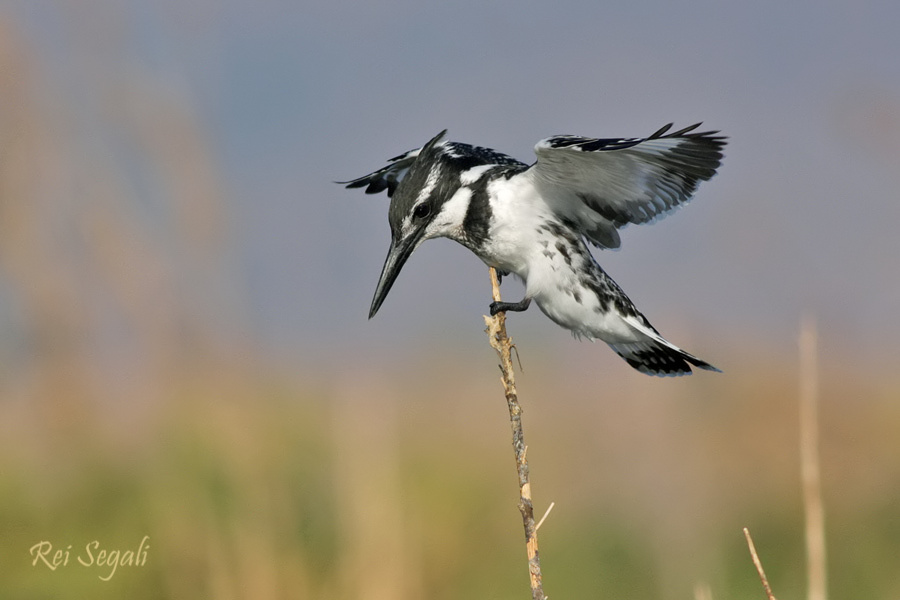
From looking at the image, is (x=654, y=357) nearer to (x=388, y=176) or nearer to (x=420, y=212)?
(x=420, y=212)

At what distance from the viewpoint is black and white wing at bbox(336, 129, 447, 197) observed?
3.60 meters

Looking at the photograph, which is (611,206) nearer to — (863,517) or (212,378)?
(212,378)

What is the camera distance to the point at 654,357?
3379 mm

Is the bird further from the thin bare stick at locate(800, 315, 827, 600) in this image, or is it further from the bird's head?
the thin bare stick at locate(800, 315, 827, 600)

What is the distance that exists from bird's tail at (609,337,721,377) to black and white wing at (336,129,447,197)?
983 mm

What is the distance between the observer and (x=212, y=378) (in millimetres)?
4348

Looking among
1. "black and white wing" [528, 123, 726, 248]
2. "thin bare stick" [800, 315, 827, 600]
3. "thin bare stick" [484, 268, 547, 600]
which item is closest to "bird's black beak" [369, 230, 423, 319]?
"black and white wing" [528, 123, 726, 248]

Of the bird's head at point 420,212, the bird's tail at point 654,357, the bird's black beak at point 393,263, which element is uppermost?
the bird's head at point 420,212

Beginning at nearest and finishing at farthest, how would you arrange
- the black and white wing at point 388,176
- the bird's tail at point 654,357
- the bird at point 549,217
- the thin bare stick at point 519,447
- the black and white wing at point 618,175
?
the thin bare stick at point 519,447 → the black and white wing at point 618,175 → the bird at point 549,217 → the bird's tail at point 654,357 → the black and white wing at point 388,176

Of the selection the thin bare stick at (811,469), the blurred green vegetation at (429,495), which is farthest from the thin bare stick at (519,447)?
the blurred green vegetation at (429,495)

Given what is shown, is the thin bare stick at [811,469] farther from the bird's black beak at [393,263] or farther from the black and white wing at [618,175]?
the bird's black beak at [393,263]

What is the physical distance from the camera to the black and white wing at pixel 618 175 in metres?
2.65

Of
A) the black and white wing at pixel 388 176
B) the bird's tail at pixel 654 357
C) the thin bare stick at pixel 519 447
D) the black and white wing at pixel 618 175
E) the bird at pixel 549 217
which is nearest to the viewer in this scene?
the thin bare stick at pixel 519 447

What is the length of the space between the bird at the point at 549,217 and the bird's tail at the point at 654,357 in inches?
2.8
